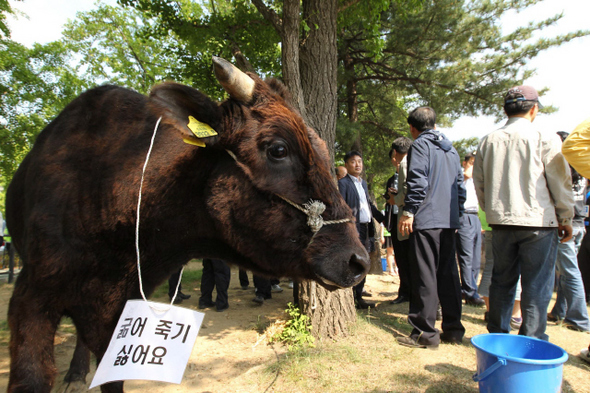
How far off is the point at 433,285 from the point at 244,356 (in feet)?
7.97

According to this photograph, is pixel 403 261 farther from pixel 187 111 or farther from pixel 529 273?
pixel 187 111

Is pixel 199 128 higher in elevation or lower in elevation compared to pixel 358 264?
higher

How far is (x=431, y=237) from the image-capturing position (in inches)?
170

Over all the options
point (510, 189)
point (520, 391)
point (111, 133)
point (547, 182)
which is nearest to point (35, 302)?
point (111, 133)

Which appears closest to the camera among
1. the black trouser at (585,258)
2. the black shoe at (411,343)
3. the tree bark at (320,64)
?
the black shoe at (411,343)

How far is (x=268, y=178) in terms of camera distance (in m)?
2.13

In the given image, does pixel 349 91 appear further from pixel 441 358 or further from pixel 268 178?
pixel 268 178

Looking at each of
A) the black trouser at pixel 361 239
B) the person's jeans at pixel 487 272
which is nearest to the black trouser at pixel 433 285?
the person's jeans at pixel 487 272

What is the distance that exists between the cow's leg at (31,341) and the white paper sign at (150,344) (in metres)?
0.67

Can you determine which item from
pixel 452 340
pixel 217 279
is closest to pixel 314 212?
pixel 452 340

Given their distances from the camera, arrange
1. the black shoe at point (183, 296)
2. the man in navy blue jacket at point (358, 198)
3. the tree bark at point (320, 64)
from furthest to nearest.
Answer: the black shoe at point (183, 296) → the man in navy blue jacket at point (358, 198) → the tree bark at point (320, 64)

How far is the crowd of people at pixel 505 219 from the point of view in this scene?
3.46 m

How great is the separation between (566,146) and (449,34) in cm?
968

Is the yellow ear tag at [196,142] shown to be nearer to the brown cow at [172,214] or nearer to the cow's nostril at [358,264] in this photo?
the brown cow at [172,214]
